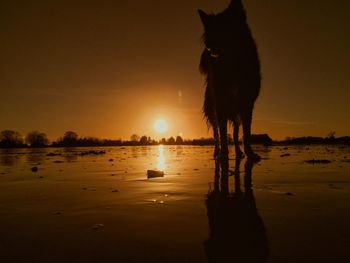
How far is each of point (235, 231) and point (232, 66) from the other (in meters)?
5.23

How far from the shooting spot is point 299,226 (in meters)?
1.49

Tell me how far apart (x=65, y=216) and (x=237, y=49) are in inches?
209

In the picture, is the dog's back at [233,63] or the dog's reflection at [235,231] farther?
the dog's back at [233,63]

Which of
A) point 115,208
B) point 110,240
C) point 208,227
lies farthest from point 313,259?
point 115,208

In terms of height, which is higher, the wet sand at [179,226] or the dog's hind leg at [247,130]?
the dog's hind leg at [247,130]

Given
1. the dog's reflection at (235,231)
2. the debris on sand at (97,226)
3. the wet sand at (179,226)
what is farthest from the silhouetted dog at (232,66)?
the debris on sand at (97,226)

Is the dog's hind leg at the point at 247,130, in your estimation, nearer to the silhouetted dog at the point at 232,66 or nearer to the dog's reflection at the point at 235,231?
the silhouetted dog at the point at 232,66

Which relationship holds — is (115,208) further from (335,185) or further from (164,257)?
(335,185)

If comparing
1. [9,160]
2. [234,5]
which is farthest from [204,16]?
[9,160]

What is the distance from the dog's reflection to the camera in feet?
3.69

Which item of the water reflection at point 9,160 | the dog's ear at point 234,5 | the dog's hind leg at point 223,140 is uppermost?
the dog's ear at point 234,5

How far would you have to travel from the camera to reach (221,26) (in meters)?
6.07

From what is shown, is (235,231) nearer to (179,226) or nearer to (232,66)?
(179,226)

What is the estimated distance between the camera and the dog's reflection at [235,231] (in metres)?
1.13
